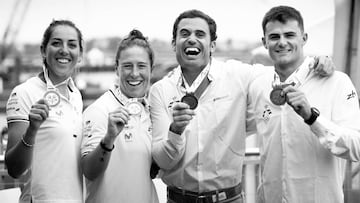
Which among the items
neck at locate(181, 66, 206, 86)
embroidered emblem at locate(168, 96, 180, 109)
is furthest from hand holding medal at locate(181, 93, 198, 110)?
neck at locate(181, 66, 206, 86)

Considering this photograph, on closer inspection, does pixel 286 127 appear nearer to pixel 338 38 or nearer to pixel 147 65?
pixel 147 65

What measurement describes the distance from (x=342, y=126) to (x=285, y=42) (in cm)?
58

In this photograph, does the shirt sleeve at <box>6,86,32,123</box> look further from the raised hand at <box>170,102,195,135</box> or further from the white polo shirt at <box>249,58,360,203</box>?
the white polo shirt at <box>249,58,360,203</box>

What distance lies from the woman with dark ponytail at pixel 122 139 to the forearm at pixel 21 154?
318mm

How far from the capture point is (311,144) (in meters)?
2.74

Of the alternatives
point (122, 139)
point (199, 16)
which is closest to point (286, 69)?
point (199, 16)

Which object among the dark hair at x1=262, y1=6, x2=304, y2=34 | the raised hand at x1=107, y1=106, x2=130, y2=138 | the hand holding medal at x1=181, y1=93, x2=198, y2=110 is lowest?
the raised hand at x1=107, y1=106, x2=130, y2=138

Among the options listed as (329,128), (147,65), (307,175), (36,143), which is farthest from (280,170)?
(36,143)

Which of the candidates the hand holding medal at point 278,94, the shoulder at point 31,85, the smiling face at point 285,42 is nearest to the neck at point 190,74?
the smiling face at point 285,42

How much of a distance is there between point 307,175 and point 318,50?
3.54 m

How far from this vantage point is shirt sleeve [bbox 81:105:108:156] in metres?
2.69

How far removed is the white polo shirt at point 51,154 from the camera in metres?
2.56

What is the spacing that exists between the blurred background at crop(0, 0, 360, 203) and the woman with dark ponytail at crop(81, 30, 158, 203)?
1.40 meters

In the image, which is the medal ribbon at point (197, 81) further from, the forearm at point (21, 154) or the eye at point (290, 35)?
the forearm at point (21, 154)
